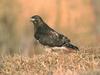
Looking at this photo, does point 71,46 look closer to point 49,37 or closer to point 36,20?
point 49,37

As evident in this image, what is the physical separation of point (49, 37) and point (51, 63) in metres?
2.21

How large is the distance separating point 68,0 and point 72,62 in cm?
2346

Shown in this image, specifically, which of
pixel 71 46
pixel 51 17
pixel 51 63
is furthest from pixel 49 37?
pixel 51 17

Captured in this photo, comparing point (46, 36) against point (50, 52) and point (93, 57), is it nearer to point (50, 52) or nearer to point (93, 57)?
point (50, 52)

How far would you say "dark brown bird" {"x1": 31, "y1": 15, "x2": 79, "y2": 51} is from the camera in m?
16.2

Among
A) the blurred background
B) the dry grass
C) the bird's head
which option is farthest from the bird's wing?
the blurred background

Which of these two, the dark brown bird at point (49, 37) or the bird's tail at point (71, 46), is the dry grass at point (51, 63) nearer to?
the bird's tail at point (71, 46)

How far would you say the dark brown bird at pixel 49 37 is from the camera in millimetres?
16156

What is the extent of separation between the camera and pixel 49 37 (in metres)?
16.5

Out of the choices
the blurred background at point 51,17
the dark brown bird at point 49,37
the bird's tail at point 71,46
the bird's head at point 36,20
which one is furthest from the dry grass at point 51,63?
the blurred background at point 51,17

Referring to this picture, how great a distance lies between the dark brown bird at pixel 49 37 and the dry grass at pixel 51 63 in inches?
43.1

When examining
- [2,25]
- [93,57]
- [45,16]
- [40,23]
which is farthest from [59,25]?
[93,57]

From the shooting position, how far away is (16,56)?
14938mm

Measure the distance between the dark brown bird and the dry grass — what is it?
1095 millimetres
